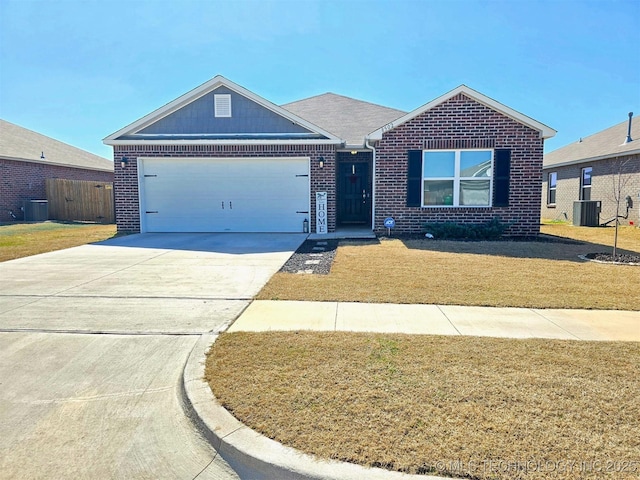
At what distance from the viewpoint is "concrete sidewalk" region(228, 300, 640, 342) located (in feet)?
13.6

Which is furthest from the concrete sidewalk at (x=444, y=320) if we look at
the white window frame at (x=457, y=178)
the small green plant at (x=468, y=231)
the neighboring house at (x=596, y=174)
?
the neighboring house at (x=596, y=174)

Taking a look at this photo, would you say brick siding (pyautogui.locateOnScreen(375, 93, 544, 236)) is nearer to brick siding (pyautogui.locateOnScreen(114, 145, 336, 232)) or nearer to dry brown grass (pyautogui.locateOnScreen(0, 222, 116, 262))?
brick siding (pyautogui.locateOnScreen(114, 145, 336, 232))

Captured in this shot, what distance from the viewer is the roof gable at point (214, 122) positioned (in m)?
12.9

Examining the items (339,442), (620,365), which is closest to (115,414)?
(339,442)

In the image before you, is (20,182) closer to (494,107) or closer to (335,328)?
(494,107)

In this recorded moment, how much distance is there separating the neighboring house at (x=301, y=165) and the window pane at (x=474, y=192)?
29 mm

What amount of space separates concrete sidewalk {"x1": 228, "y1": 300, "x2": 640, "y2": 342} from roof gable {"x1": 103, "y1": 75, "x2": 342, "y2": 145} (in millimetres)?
8901

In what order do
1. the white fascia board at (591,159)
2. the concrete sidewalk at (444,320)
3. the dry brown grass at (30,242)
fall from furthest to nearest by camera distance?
the white fascia board at (591,159)
the dry brown grass at (30,242)
the concrete sidewalk at (444,320)

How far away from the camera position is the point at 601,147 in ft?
61.6

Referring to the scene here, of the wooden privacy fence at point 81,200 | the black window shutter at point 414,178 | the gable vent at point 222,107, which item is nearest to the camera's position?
the black window shutter at point 414,178

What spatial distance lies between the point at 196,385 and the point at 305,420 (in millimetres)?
983

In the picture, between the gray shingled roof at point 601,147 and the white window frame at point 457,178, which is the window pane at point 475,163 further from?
the gray shingled roof at point 601,147

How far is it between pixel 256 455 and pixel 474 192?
11.3 metres

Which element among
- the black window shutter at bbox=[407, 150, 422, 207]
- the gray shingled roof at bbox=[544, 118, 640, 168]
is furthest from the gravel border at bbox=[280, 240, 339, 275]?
the gray shingled roof at bbox=[544, 118, 640, 168]
